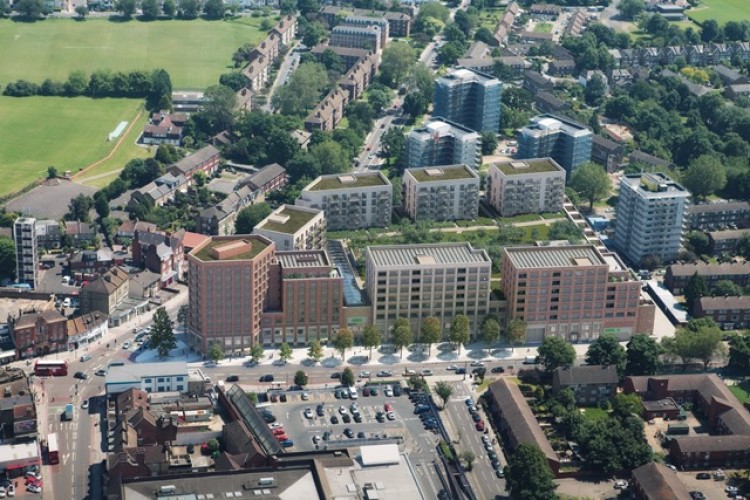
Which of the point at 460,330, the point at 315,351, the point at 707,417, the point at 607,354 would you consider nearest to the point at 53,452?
the point at 315,351

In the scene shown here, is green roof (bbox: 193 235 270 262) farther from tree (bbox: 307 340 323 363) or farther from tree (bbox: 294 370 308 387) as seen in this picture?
tree (bbox: 294 370 308 387)

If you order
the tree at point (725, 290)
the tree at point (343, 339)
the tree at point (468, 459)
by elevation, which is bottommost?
the tree at point (468, 459)

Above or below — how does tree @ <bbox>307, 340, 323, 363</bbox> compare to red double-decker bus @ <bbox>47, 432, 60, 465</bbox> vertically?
above

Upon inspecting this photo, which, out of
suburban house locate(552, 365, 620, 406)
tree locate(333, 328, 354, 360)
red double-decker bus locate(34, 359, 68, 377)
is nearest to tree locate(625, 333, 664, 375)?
suburban house locate(552, 365, 620, 406)

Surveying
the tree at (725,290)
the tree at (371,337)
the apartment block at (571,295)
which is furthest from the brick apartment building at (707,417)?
the tree at (371,337)

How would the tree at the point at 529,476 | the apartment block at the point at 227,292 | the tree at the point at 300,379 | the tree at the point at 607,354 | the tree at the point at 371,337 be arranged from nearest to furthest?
the tree at the point at 529,476 < the tree at the point at 300,379 < the tree at the point at 607,354 < the apartment block at the point at 227,292 < the tree at the point at 371,337

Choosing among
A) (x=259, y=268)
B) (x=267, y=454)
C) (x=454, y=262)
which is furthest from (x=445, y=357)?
(x=267, y=454)

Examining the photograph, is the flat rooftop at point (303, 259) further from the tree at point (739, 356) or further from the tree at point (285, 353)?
the tree at point (739, 356)

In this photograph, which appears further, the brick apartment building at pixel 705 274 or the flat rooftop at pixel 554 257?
the brick apartment building at pixel 705 274
